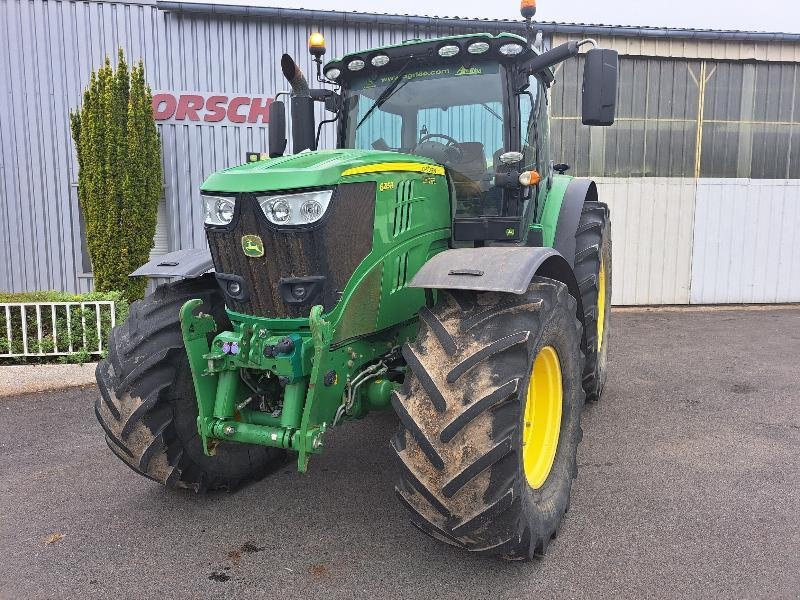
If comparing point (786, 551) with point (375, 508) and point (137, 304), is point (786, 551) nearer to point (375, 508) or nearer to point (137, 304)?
point (375, 508)

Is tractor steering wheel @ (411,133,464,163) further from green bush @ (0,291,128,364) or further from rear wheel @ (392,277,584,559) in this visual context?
green bush @ (0,291,128,364)

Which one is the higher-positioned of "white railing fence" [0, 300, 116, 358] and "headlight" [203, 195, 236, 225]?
"headlight" [203, 195, 236, 225]

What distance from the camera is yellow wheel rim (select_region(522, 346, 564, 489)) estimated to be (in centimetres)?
318

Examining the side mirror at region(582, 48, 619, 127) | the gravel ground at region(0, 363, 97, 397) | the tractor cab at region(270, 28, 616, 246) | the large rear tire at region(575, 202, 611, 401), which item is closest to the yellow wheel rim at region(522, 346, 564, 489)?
the tractor cab at region(270, 28, 616, 246)

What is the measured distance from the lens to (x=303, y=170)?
2.84m

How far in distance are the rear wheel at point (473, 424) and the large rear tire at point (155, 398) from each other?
1.24 meters

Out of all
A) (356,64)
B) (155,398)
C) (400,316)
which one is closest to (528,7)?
(356,64)

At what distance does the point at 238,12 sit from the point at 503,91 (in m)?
6.16

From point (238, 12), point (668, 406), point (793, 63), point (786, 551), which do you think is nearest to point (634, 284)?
point (793, 63)

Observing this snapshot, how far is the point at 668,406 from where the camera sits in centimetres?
523

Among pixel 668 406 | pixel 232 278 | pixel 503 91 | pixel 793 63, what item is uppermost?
pixel 793 63

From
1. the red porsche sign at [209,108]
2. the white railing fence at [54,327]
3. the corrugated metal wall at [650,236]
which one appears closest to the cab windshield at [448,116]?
the white railing fence at [54,327]

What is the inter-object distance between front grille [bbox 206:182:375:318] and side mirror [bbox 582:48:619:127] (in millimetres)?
1494

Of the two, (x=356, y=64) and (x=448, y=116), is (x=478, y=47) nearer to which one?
(x=448, y=116)
